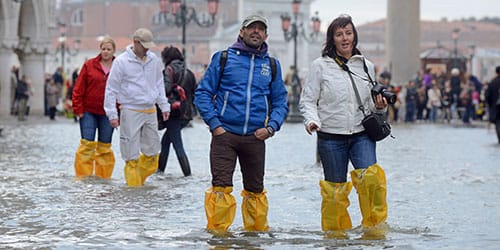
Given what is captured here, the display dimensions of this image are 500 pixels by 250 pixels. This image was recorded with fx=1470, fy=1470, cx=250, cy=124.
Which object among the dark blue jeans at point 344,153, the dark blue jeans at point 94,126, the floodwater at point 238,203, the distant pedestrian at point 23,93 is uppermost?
the dark blue jeans at point 344,153

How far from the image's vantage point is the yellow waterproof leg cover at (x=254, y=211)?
34.3 feet

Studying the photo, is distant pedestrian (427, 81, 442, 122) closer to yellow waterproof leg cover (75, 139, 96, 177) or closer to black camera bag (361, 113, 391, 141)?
yellow waterproof leg cover (75, 139, 96, 177)

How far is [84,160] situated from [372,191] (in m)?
6.02

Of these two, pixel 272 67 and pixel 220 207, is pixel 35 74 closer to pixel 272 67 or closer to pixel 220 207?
pixel 272 67

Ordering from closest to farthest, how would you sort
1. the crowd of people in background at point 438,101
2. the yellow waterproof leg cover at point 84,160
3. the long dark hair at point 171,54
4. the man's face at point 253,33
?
1. the man's face at point 253,33
2. the yellow waterproof leg cover at point 84,160
3. the long dark hair at point 171,54
4. the crowd of people in background at point 438,101

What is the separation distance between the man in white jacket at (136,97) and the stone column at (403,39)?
113 ft

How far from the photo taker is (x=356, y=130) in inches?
401

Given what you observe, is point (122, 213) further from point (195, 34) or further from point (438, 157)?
point (195, 34)

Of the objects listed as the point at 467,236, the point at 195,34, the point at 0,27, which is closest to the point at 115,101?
the point at 467,236

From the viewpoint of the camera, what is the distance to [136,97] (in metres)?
14.2

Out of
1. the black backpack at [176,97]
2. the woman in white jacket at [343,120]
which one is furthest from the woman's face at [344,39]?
the black backpack at [176,97]

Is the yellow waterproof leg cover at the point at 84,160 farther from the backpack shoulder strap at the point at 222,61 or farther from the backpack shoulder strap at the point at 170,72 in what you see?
the backpack shoulder strap at the point at 222,61

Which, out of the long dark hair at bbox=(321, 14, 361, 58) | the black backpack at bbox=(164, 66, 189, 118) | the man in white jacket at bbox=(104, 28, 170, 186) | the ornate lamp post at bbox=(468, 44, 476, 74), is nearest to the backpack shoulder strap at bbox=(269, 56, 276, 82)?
the long dark hair at bbox=(321, 14, 361, 58)

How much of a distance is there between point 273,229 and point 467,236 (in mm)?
1410
